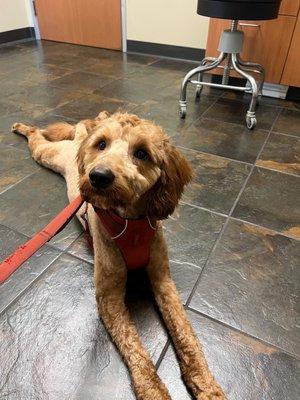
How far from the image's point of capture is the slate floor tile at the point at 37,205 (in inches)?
59.9

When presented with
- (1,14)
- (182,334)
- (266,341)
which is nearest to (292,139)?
(266,341)

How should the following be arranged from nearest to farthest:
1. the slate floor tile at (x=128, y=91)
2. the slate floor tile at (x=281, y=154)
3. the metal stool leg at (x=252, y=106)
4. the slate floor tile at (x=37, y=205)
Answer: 1. the slate floor tile at (x=37, y=205)
2. the slate floor tile at (x=281, y=154)
3. the metal stool leg at (x=252, y=106)
4. the slate floor tile at (x=128, y=91)

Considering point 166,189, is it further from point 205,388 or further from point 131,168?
point 205,388

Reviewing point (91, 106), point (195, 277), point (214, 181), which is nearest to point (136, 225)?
point (195, 277)

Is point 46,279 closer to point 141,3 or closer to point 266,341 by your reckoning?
point 266,341

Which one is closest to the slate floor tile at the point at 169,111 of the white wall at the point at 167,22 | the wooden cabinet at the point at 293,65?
the wooden cabinet at the point at 293,65

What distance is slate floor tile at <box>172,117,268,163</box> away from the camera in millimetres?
2209

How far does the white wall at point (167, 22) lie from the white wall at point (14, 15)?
169 cm

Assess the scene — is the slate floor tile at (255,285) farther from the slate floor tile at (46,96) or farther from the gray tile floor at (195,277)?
the slate floor tile at (46,96)

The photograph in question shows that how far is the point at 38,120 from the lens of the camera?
8.29ft

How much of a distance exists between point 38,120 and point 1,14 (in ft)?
9.84

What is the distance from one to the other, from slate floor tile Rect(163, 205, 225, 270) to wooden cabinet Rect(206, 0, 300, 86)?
197 centimetres

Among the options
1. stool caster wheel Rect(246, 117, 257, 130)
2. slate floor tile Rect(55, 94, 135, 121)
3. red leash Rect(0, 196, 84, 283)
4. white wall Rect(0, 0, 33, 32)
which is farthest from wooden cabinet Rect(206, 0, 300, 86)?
white wall Rect(0, 0, 33, 32)

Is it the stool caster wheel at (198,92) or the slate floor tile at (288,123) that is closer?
the slate floor tile at (288,123)
